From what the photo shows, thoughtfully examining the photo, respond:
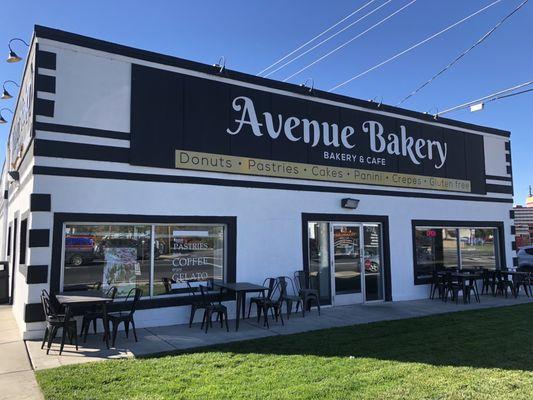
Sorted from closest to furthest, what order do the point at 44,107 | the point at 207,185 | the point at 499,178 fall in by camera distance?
the point at 44,107
the point at 207,185
the point at 499,178

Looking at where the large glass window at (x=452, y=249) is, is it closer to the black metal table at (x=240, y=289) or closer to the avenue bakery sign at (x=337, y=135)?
the avenue bakery sign at (x=337, y=135)

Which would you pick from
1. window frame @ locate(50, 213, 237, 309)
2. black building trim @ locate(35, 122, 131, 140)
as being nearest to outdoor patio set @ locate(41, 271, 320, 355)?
window frame @ locate(50, 213, 237, 309)

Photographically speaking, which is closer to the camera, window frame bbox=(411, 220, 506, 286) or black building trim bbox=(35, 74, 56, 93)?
black building trim bbox=(35, 74, 56, 93)

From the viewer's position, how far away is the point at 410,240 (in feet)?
43.5

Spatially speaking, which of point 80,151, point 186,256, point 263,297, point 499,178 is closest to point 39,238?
point 80,151

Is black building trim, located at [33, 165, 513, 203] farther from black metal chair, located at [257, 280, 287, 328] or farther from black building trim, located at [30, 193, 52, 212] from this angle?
black metal chair, located at [257, 280, 287, 328]

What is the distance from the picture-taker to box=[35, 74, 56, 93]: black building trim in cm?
830

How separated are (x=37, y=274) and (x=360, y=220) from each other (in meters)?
7.83

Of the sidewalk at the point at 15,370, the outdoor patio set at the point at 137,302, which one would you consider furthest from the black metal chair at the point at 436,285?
the sidewalk at the point at 15,370

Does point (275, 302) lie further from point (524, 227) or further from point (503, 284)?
point (524, 227)

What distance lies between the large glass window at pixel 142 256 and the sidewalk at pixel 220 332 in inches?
39.5

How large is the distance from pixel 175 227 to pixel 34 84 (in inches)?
149

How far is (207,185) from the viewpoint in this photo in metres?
10.1

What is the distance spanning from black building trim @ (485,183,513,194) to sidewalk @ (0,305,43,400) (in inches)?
560
